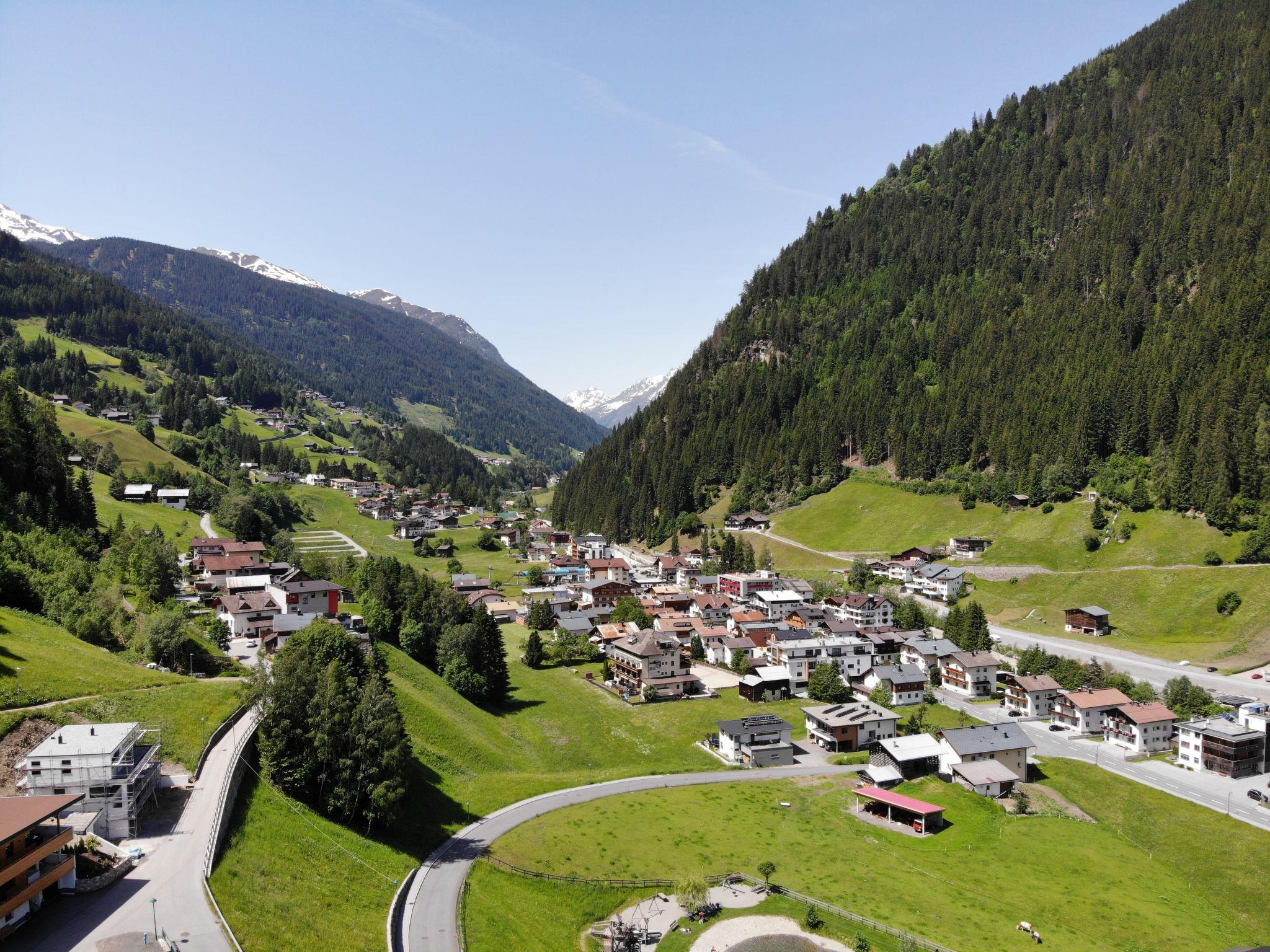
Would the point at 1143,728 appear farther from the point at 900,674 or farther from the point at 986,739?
the point at 900,674

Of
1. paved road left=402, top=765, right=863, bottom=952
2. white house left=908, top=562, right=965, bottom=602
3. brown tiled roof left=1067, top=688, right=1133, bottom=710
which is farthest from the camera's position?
white house left=908, top=562, right=965, bottom=602

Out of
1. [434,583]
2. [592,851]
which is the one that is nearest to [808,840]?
[592,851]

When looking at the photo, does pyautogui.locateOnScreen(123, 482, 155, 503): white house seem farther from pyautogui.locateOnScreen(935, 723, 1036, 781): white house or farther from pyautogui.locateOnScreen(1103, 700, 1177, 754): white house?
pyautogui.locateOnScreen(1103, 700, 1177, 754): white house

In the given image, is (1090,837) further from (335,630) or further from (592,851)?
(335,630)

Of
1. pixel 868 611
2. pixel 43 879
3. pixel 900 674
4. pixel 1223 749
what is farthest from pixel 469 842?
pixel 868 611

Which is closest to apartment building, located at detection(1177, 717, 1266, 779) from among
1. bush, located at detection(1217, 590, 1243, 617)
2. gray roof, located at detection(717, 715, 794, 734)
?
bush, located at detection(1217, 590, 1243, 617)

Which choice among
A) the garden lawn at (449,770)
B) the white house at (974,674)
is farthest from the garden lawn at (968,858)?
the white house at (974,674)
